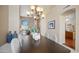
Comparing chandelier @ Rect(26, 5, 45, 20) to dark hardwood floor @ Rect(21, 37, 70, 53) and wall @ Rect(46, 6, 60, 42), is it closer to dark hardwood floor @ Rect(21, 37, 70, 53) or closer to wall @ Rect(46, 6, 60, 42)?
wall @ Rect(46, 6, 60, 42)

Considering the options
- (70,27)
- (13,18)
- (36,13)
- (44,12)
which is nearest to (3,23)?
(13,18)

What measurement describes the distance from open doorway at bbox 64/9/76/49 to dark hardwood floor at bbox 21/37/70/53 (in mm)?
119

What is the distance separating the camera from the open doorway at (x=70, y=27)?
1.68 metres

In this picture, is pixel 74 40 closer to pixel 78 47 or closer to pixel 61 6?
pixel 78 47

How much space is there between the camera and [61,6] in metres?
1.72

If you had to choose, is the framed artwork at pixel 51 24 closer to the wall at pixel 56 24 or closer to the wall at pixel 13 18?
the wall at pixel 56 24

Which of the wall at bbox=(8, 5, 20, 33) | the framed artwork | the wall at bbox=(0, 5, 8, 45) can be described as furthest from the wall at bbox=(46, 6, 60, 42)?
the wall at bbox=(0, 5, 8, 45)

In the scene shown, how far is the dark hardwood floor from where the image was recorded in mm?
1716

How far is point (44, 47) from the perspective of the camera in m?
1.77

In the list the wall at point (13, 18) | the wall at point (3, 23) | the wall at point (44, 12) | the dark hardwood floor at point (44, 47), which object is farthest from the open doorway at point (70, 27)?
the wall at point (3, 23)
